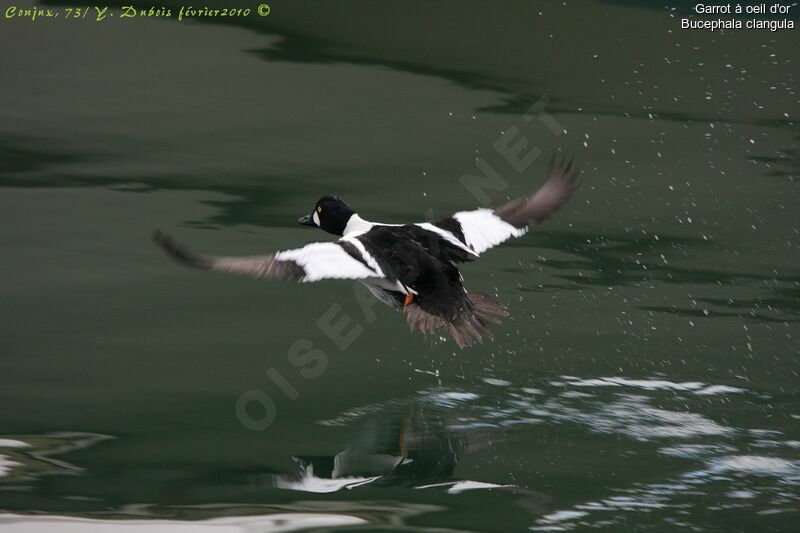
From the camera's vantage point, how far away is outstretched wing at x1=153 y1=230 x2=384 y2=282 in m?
6.70

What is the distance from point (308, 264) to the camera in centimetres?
689

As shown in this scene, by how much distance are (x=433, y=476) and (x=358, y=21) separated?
9574 mm

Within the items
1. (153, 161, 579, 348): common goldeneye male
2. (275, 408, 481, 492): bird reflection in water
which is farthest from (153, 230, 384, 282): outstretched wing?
(275, 408, 481, 492): bird reflection in water

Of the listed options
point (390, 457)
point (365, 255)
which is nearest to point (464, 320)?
point (365, 255)

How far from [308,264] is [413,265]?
0.64 m

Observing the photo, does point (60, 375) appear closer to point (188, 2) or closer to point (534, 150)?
point (534, 150)

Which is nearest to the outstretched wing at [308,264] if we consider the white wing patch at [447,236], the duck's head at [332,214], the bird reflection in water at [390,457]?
the white wing patch at [447,236]

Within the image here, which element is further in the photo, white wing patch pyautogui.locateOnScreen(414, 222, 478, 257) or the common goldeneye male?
white wing patch pyautogui.locateOnScreen(414, 222, 478, 257)

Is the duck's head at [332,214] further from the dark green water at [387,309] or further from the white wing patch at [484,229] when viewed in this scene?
the white wing patch at [484,229]

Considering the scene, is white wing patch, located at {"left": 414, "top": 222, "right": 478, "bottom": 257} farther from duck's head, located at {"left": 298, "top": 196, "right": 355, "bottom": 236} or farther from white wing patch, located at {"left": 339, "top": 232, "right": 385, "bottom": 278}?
duck's head, located at {"left": 298, "top": 196, "right": 355, "bottom": 236}

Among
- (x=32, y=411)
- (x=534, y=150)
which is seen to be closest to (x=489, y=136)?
(x=534, y=150)

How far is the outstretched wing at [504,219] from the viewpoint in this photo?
779cm

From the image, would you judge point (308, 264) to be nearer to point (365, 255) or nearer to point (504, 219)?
point (365, 255)

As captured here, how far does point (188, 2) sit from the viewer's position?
1522cm
